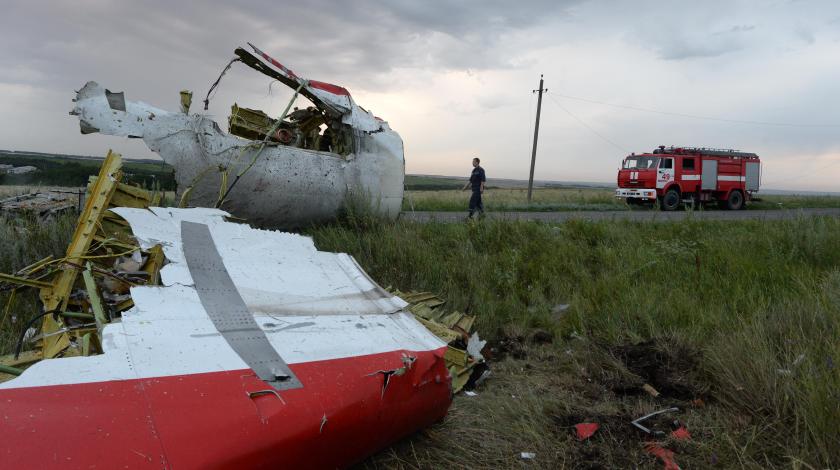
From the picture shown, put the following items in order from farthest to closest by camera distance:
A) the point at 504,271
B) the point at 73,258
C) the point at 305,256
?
the point at 504,271
the point at 305,256
the point at 73,258

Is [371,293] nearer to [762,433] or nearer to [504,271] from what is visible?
[762,433]

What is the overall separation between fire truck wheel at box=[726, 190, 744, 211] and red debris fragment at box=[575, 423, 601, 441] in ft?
80.4

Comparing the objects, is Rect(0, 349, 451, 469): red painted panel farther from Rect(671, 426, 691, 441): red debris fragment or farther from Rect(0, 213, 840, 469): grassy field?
Rect(671, 426, 691, 441): red debris fragment

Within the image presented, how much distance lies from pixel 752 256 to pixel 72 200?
9.40 meters

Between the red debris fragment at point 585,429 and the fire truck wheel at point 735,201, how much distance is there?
24511 millimetres

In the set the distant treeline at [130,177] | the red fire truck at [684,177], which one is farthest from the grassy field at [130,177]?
the red fire truck at [684,177]

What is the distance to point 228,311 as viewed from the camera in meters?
2.96

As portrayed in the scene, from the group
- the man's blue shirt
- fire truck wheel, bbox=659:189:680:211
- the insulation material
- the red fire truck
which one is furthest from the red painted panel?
fire truck wheel, bbox=659:189:680:211

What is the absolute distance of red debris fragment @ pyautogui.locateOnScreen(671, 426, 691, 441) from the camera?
328 cm

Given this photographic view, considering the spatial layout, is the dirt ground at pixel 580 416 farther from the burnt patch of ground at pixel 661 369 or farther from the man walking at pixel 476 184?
the man walking at pixel 476 184

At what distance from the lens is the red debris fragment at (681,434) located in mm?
3283

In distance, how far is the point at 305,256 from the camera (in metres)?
4.28

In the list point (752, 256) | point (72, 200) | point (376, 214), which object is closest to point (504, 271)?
point (376, 214)

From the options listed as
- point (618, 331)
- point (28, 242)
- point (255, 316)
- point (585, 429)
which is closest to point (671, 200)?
point (618, 331)
